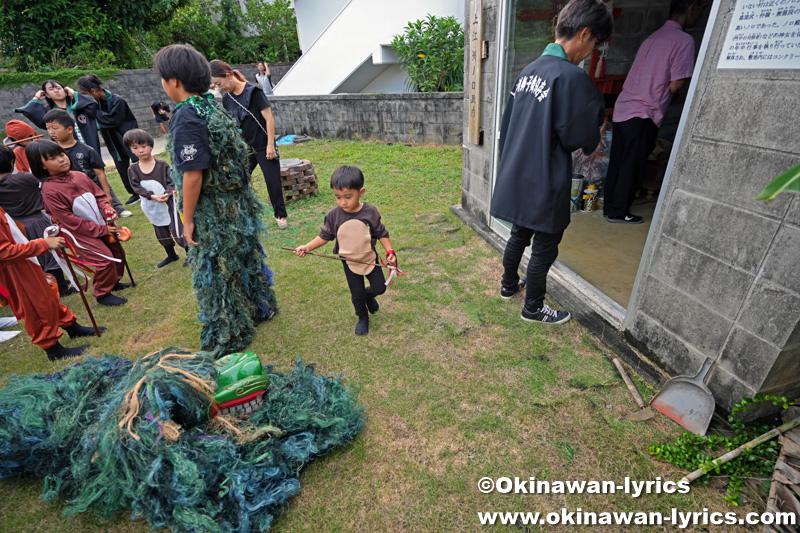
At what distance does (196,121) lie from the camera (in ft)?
7.75

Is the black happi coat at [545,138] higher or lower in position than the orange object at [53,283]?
higher

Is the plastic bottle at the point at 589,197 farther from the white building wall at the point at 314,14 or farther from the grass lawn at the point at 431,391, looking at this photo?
the white building wall at the point at 314,14

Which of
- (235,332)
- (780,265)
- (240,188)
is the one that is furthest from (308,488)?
(780,265)

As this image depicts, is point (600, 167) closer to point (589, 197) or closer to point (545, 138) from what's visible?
point (589, 197)

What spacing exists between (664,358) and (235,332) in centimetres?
284

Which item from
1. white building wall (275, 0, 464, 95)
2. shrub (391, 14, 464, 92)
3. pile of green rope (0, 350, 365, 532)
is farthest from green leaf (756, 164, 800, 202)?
white building wall (275, 0, 464, 95)

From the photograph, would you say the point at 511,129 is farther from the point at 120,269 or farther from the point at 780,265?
the point at 120,269

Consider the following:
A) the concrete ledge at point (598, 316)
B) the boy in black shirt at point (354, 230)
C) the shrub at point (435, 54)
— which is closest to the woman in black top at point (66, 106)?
the boy in black shirt at point (354, 230)

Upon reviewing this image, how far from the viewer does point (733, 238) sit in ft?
6.37

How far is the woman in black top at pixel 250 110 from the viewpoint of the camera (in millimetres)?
4199

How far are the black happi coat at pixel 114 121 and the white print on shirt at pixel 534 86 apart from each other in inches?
238

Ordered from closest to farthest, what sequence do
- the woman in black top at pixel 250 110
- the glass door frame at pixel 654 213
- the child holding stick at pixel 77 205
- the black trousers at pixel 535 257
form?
1. the glass door frame at pixel 654 213
2. the black trousers at pixel 535 257
3. the child holding stick at pixel 77 205
4. the woman in black top at pixel 250 110

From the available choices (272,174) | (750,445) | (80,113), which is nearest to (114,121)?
(80,113)

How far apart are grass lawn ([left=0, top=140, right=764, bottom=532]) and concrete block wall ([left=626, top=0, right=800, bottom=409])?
48 centimetres
